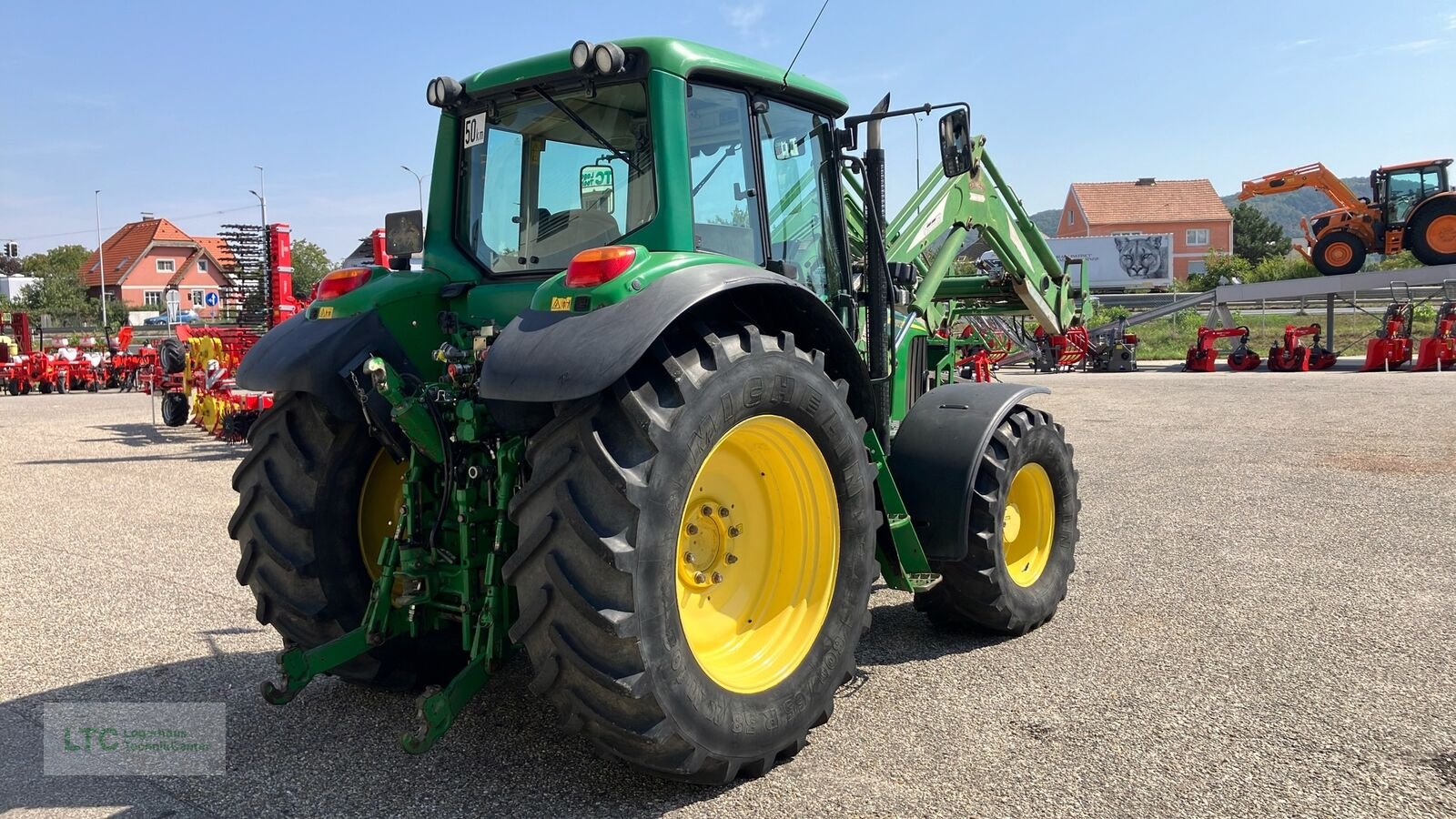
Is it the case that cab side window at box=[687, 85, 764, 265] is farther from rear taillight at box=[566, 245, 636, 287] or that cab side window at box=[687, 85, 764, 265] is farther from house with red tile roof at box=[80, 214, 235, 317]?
house with red tile roof at box=[80, 214, 235, 317]

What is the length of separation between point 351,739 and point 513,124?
2.46 m

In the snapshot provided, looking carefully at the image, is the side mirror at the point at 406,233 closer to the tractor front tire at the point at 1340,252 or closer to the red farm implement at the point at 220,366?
the red farm implement at the point at 220,366

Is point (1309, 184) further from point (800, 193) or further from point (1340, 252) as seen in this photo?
point (800, 193)

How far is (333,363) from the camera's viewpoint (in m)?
3.80

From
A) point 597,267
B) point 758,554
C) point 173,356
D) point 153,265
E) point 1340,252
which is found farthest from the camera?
point 153,265

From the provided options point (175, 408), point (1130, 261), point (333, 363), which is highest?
point (1130, 261)

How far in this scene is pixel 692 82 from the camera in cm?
384

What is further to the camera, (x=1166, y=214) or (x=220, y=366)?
(x=1166, y=214)

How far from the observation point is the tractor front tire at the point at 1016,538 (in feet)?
15.4

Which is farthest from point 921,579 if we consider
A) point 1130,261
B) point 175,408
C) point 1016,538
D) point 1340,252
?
point 1130,261

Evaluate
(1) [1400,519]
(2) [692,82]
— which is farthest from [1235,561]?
(2) [692,82]

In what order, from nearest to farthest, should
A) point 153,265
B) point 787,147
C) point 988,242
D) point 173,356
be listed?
point 787,147 < point 988,242 < point 173,356 < point 153,265

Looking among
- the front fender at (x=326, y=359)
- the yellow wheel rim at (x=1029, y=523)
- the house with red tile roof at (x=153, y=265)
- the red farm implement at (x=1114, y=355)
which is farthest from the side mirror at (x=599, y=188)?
the house with red tile roof at (x=153, y=265)

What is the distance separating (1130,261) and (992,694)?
61771 millimetres
